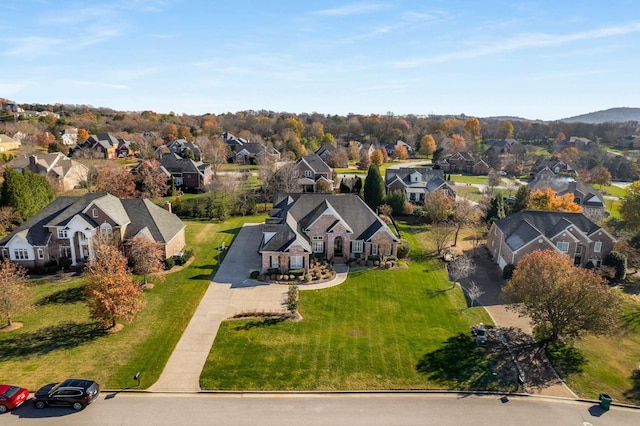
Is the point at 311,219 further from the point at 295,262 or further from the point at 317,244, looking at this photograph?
the point at 295,262

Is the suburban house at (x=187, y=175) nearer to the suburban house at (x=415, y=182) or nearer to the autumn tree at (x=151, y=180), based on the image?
the autumn tree at (x=151, y=180)

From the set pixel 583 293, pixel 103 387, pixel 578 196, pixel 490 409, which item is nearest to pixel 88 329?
pixel 103 387

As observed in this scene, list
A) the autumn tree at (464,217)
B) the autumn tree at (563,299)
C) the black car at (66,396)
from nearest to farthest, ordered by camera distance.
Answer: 1. the black car at (66,396)
2. the autumn tree at (563,299)
3. the autumn tree at (464,217)

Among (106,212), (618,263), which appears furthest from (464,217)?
(106,212)

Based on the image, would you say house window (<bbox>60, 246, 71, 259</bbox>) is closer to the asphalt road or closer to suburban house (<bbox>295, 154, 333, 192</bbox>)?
the asphalt road

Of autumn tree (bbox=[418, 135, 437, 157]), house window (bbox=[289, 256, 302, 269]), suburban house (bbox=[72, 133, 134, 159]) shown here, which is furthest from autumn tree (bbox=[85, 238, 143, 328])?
autumn tree (bbox=[418, 135, 437, 157])

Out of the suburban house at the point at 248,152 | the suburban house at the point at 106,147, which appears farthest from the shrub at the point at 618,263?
the suburban house at the point at 106,147
